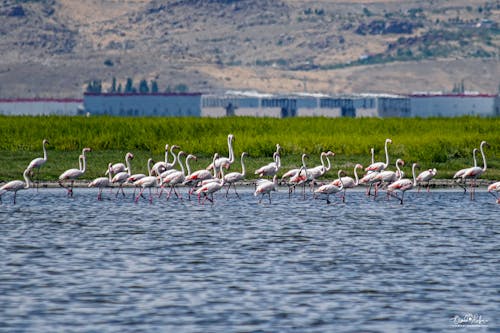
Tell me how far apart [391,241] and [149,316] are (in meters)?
Answer: 11.2

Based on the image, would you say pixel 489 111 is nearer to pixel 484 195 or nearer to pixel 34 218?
pixel 484 195

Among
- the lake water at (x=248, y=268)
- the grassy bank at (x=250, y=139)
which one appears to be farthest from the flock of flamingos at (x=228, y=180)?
the grassy bank at (x=250, y=139)

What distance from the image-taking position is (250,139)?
199ft

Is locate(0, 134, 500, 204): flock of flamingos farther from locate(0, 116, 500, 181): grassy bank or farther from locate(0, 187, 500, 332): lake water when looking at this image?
locate(0, 116, 500, 181): grassy bank

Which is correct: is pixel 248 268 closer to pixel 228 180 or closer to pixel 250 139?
pixel 228 180

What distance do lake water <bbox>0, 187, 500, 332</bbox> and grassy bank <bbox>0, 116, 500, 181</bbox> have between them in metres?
12.6

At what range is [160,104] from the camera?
17688 centimetres

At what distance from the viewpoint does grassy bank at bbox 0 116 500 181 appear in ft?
178

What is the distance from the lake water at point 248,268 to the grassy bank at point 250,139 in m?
12.6

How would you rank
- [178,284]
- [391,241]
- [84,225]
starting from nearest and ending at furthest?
[178,284], [391,241], [84,225]

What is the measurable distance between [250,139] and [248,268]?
3564 centimetres

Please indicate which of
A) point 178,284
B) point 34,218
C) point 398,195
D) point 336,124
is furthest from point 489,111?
point 178,284

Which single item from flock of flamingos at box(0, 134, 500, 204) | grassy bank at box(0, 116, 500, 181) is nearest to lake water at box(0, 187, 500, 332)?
flock of flamingos at box(0, 134, 500, 204)

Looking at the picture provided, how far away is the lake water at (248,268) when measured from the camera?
19.9 meters
